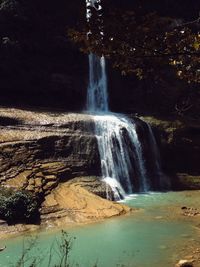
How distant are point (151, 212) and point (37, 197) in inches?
182

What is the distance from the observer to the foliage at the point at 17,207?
669 inches

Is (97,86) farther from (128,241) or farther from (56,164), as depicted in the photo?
(128,241)

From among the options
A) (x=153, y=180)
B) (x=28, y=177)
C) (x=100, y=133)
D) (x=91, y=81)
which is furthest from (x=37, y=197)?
(x=91, y=81)

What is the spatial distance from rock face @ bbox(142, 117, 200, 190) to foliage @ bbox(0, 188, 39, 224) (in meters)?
12.2

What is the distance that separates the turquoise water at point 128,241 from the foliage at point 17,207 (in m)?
1.43

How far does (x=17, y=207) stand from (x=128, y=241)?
188 inches

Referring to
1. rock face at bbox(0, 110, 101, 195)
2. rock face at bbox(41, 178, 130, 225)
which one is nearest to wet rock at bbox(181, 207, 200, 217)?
rock face at bbox(41, 178, 130, 225)

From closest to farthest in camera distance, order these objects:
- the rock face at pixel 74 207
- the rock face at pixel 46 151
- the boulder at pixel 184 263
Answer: the boulder at pixel 184 263
the rock face at pixel 74 207
the rock face at pixel 46 151

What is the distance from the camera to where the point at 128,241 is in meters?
14.6

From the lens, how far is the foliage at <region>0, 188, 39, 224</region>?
17.0 metres

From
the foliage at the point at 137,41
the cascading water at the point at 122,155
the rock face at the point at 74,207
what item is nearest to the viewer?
the foliage at the point at 137,41

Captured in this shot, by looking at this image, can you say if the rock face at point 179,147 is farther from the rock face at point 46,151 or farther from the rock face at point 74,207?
the rock face at point 74,207

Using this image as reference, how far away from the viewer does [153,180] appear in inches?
1056

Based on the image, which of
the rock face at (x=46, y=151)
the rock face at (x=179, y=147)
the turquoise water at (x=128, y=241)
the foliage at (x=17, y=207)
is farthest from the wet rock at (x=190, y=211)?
the rock face at (x=179, y=147)
